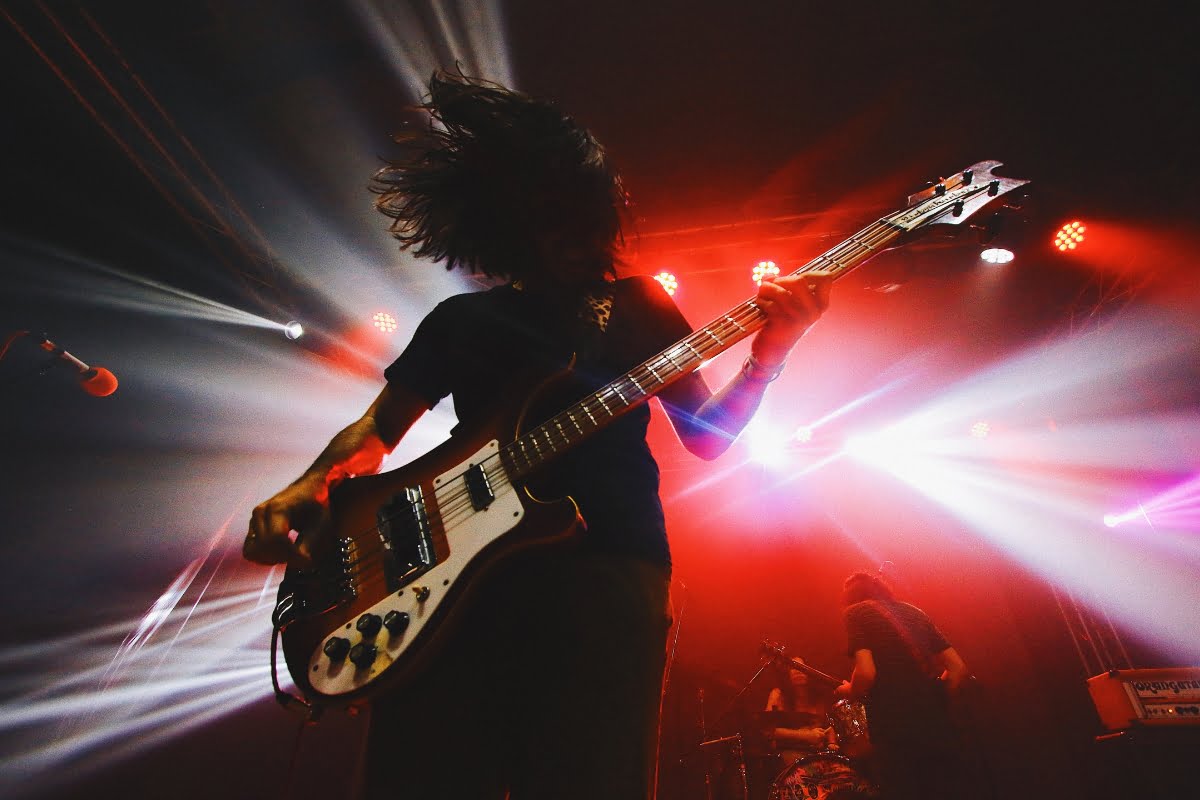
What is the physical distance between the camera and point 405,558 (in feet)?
4.25

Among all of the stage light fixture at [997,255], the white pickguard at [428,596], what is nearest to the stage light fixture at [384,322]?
the white pickguard at [428,596]

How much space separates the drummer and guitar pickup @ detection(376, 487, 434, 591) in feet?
17.4

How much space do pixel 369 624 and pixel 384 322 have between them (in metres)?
6.67

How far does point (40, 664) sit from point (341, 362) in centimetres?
414

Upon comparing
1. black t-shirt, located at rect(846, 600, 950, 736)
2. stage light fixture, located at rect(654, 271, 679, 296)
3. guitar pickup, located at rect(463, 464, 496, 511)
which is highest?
stage light fixture, located at rect(654, 271, 679, 296)

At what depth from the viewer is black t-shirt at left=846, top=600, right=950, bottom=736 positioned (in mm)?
4344

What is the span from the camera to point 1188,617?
643cm

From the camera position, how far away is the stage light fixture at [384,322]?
711 centimetres

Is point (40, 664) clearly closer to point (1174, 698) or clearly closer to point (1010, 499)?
point (1174, 698)

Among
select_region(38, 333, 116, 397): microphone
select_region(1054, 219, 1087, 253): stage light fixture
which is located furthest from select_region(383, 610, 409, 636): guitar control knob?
select_region(1054, 219, 1087, 253): stage light fixture

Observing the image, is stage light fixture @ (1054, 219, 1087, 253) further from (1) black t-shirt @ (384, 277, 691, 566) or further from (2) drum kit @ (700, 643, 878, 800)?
(1) black t-shirt @ (384, 277, 691, 566)

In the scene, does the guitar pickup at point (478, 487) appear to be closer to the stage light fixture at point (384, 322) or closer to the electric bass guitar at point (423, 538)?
the electric bass guitar at point (423, 538)

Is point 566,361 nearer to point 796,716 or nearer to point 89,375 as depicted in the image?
point 89,375

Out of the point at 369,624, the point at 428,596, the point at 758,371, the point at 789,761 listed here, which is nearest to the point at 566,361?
the point at 758,371
